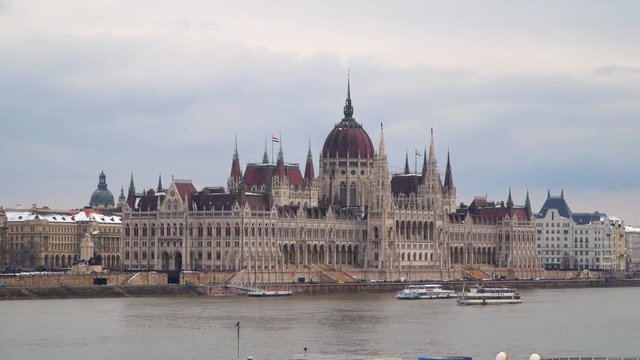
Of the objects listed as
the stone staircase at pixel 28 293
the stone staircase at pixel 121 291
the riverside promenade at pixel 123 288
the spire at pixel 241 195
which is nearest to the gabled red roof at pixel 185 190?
the spire at pixel 241 195

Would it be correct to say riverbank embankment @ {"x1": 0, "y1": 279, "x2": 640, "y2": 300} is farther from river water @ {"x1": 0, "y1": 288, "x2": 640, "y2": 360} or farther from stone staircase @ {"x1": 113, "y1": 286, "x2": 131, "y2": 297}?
river water @ {"x1": 0, "y1": 288, "x2": 640, "y2": 360}

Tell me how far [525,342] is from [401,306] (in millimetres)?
45265

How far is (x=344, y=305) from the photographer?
5733 inches

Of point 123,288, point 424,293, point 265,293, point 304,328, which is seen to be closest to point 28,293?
point 123,288

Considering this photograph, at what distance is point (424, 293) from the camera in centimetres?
17075

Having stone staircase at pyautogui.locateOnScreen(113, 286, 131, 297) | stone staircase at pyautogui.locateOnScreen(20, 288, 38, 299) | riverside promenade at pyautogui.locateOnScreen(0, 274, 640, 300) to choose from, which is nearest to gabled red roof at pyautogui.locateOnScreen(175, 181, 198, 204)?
riverside promenade at pyautogui.locateOnScreen(0, 274, 640, 300)

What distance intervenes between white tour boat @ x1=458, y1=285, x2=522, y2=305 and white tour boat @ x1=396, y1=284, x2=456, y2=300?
9.32 metres

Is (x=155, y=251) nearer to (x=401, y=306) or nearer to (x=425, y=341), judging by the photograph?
(x=401, y=306)

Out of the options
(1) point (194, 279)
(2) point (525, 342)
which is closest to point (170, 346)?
(2) point (525, 342)

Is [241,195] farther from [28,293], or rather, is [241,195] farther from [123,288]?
[28,293]

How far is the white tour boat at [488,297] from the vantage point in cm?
15575

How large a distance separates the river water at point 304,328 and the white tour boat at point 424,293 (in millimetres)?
8551

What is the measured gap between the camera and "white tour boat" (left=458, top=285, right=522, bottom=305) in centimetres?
15575

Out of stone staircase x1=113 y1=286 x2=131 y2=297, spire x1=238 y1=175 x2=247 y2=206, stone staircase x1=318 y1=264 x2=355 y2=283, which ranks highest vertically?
spire x1=238 y1=175 x2=247 y2=206
